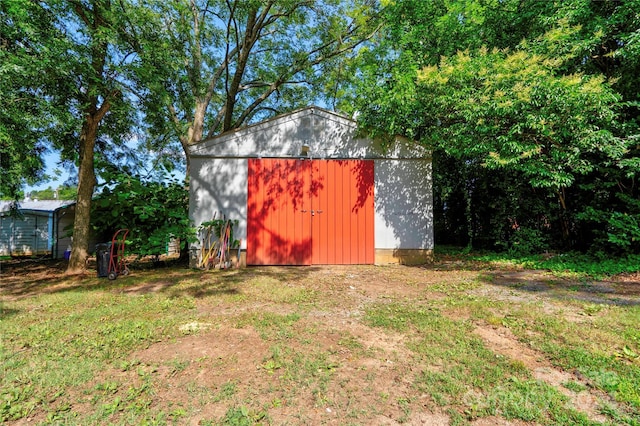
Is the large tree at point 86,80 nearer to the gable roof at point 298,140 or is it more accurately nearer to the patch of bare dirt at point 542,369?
the gable roof at point 298,140

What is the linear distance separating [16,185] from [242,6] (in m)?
7.64

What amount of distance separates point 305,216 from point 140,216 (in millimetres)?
3448

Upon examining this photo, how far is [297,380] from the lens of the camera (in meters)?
2.13

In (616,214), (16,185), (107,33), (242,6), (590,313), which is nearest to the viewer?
(590,313)

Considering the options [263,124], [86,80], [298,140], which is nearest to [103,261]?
[86,80]

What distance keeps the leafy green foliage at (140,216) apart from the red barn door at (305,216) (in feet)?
5.02

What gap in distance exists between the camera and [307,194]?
21.5 ft

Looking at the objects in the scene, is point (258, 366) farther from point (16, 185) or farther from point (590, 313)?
point (16, 185)

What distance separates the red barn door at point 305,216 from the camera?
650cm

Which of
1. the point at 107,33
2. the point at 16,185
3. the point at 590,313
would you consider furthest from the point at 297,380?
the point at 16,185

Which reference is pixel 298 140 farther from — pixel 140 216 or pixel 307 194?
pixel 140 216

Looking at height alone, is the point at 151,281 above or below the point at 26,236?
below

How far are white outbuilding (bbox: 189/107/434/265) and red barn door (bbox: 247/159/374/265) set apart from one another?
0.02 metres

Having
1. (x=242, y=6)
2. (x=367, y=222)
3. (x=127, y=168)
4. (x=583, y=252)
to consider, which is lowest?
(x=583, y=252)
